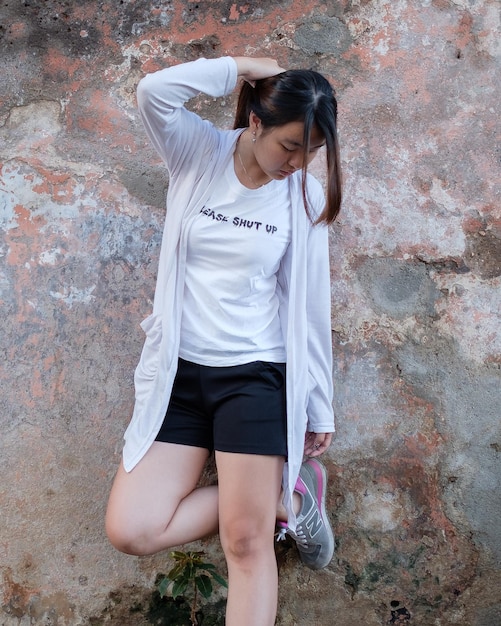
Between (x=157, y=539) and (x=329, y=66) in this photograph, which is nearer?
(x=157, y=539)

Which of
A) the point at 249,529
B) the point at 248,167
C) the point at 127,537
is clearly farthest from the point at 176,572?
the point at 248,167

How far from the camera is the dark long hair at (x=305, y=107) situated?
83.7 inches

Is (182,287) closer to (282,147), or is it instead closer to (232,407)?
(232,407)

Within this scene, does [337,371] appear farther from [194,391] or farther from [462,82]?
[462,82]

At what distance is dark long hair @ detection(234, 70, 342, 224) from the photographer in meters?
2.12

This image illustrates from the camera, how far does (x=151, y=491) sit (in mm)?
2357

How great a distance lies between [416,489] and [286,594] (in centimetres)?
61

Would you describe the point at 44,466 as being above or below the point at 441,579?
above

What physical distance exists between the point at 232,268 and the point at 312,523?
3.07ft

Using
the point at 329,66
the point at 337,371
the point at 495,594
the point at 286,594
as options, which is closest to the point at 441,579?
the point at 495,594

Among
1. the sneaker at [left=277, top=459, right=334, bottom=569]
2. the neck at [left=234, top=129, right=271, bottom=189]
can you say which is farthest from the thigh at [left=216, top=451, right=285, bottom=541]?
the neck at [left=234, top=129, right=271, bottom=189]

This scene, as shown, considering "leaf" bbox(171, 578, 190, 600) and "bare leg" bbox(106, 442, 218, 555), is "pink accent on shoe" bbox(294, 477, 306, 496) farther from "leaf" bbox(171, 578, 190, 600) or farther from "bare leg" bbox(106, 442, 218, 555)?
"leaf" bbox(171, 578, 190, 600)

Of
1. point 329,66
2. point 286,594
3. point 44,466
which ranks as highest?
point 329,66

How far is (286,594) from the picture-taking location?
2777mm
